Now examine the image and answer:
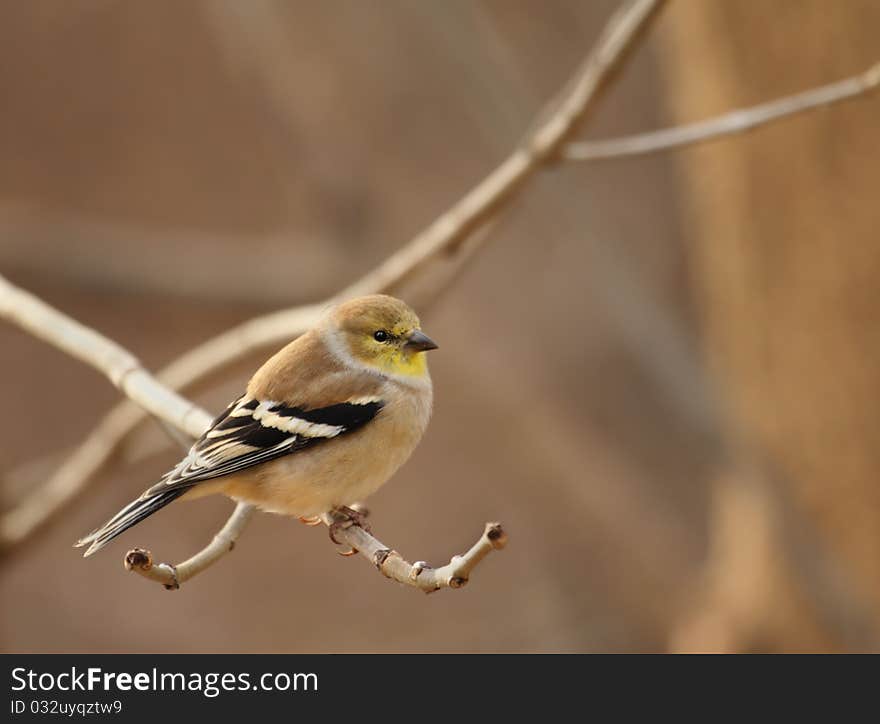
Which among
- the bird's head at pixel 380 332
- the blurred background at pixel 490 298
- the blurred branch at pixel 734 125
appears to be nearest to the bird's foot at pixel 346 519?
the bird's head at pixel 380 332

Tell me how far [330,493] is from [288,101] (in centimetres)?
467

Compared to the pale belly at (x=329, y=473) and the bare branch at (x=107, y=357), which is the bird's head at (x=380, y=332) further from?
the bare branch at (x=107, y=357)

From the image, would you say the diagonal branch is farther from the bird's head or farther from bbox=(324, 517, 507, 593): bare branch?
the bird's head

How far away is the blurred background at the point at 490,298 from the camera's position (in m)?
5.99

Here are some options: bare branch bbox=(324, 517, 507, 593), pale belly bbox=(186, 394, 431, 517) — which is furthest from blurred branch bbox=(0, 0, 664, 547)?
bare branch bbox=(324, 517, 507, 593)

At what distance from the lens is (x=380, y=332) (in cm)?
347

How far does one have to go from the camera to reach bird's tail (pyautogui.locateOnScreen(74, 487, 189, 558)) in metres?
2.63

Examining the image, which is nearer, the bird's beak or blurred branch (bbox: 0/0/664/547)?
the bird's beak

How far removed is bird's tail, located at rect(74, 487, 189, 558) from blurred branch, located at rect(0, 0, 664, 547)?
3.87ft

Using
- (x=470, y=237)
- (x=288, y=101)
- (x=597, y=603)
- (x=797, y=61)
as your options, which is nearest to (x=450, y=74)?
(x=288, y=101)

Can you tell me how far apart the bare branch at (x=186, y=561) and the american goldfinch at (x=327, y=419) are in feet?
0.72

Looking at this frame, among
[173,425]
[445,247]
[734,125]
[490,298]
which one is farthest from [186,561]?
[490,298]

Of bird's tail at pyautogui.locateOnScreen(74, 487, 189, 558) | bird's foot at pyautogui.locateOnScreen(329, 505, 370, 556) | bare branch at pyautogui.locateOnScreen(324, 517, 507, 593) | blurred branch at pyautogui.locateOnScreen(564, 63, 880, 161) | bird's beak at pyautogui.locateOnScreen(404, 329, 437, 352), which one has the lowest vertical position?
bare branch at pyautogui.locateOnScreen(324, 517, 507, 593)

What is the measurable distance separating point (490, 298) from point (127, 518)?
7.37 metres
